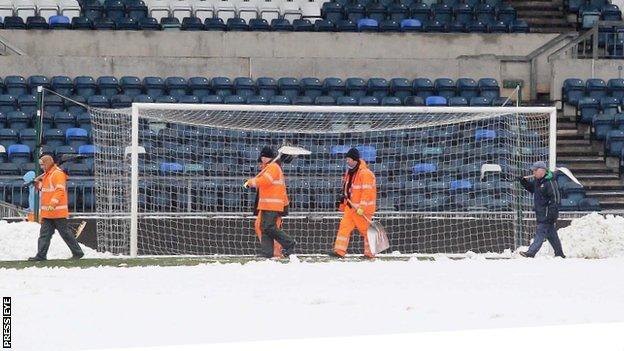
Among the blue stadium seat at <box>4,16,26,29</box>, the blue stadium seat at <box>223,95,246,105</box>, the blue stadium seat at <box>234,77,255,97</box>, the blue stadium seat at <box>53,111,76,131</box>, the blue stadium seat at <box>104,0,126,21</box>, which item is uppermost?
the blue stadium seat at <box>104,0,126,21</box>

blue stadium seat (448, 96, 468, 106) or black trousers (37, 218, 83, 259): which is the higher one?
blue stadium seat (448, 96, 468, 106)

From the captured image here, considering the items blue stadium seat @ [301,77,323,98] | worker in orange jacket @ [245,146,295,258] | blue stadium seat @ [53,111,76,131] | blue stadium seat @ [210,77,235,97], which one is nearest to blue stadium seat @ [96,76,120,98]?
blue stadium seat @ [210,77,235,97]

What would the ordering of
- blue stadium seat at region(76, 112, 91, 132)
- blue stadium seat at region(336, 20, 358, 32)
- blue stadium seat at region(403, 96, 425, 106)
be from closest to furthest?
blue stadium seat at region(76, 112, 91, 132) < blue stadium seat at region(403, 96, 425, 106) < blue stadium seat at region(336, 20, 358, 32)

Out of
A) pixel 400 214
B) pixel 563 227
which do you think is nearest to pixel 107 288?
pixel 400 214

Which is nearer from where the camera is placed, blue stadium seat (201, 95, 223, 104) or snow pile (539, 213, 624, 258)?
snow pile (539, 213, 624, 258)

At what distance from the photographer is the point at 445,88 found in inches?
1149

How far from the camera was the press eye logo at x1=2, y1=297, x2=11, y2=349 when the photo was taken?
11477mm

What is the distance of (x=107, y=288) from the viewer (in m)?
15.4

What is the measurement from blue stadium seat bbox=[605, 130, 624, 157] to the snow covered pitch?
8754 millimetres

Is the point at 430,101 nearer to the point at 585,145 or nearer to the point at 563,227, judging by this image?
the point at 585,145

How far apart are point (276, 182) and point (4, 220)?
14.7 ft

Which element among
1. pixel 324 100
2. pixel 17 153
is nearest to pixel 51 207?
pixel 17 153

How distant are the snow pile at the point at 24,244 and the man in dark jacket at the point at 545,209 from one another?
19.3 feet

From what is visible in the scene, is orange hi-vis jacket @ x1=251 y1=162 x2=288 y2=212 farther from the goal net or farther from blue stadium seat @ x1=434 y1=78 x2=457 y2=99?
blue stadium seat @ x1=434 y1=78 x2=457 y2=99
